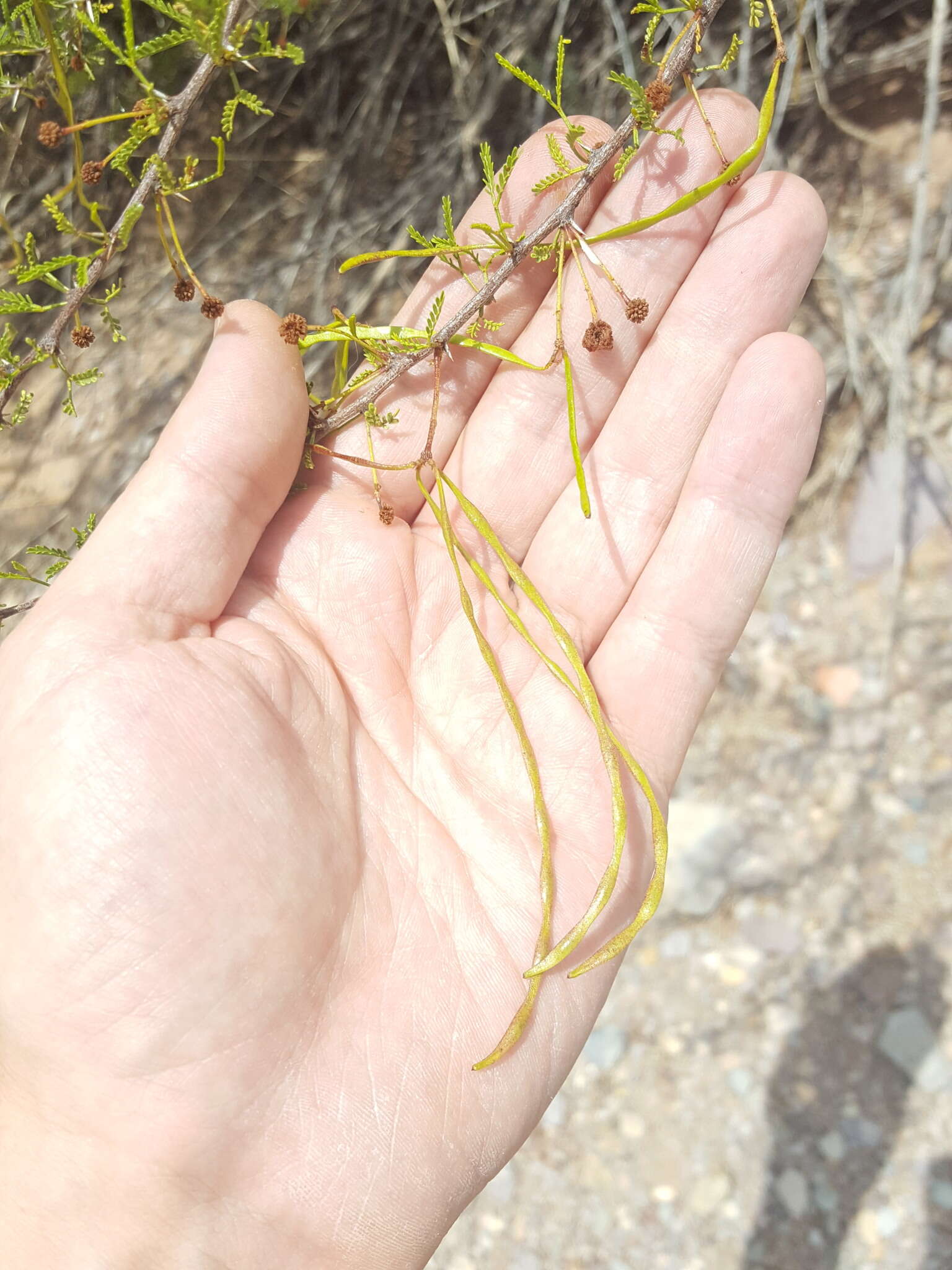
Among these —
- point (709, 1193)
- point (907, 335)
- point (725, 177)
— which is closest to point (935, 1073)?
point (709, 1193)

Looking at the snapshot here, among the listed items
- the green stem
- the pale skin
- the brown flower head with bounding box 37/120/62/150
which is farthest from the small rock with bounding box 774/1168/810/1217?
the brown flower head with bounding box 37/120/62/150

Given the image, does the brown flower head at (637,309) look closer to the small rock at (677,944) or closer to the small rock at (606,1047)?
the small rock at (677,944)

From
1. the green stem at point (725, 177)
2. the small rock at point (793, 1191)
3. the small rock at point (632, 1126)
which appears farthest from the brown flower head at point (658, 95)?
the small rock at point (793, 1191)

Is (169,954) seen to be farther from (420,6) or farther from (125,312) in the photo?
(420,6)

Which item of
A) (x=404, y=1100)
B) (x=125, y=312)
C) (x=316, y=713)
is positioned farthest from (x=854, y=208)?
(x=404, y=1100)

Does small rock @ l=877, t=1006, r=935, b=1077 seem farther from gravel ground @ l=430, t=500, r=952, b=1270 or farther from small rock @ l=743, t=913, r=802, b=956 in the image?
small rock @ l=743, t=913, r=802, b=956
